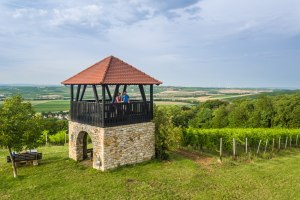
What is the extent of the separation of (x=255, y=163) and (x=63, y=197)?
1092cm


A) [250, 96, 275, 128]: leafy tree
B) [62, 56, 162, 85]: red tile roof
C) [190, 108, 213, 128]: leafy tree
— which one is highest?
[62, 56, 162, 85]: red tile roof

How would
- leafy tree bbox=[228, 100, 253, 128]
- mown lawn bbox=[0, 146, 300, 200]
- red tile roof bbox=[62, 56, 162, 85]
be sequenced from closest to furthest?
mown lawn bbox=[0, 146, 300, 200]
red tile roof bbox=[62, 56, 162, 85]
leafy tree bbox=[228, 100, 253, 128]

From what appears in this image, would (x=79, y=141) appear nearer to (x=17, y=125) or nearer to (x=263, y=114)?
(x=17, y=125)

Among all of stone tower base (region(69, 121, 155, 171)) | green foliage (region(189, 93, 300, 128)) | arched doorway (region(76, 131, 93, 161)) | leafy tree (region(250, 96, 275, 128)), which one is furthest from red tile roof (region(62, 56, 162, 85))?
leafy tree (region(250, 96, 275, 128))

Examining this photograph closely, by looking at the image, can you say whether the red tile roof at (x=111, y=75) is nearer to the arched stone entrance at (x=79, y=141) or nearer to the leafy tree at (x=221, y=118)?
the arched stone entrance at (x=79, y=141)

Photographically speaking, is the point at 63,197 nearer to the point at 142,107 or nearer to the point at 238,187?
the point at 142,107

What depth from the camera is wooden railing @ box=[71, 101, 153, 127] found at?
1300cm

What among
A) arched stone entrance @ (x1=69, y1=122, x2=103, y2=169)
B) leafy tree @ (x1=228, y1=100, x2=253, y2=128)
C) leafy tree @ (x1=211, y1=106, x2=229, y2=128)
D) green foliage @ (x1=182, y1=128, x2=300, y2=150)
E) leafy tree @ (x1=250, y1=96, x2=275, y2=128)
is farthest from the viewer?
leafy tree @ (x1=211, y1=106, x2=229, y2=128)

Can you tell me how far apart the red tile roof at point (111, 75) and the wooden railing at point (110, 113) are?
3.52 ft

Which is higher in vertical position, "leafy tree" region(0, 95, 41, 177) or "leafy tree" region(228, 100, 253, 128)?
"leafy tree" region(0, 95, 41, 177)

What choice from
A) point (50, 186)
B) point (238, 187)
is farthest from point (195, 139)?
point (50, 186)

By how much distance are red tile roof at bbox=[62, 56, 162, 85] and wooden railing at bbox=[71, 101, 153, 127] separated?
1074mm

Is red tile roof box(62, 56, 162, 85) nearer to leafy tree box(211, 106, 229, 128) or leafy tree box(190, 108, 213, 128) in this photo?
leafy tree box(211, 106, 229, 128)

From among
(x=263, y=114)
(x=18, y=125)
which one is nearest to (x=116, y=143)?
(x=18, y=125)
